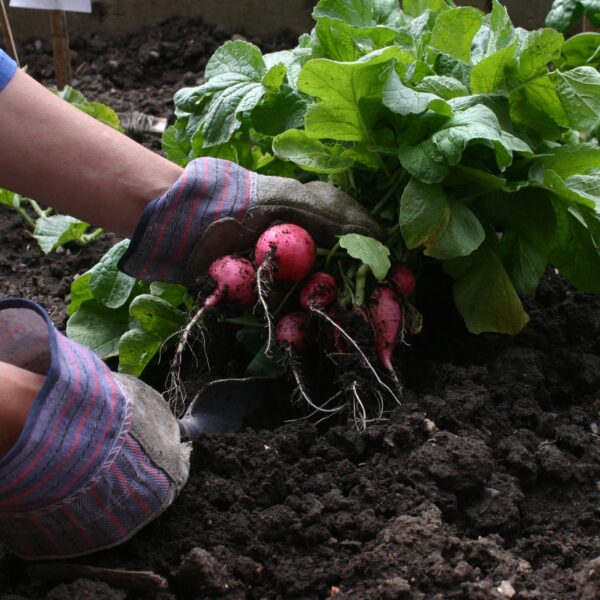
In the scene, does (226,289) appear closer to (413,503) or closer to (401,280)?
(401,280)

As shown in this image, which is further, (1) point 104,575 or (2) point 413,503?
(2) point 413,503

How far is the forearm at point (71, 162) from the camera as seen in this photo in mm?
1987

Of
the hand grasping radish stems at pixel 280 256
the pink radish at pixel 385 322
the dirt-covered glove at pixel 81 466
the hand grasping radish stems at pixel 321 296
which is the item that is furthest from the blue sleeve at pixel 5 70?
the pink radish at pixel 385 322

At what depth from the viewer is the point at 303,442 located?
1898mm

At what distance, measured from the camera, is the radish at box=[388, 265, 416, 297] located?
2.10 m

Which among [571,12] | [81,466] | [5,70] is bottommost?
[81,466]

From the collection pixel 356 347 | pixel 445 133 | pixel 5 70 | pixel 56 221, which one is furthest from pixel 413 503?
pixel 56 221

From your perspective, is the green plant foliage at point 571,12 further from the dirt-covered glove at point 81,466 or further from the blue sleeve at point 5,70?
the dirt-covered glove at point 81,466

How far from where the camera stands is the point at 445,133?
1918mm

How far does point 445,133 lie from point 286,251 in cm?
40

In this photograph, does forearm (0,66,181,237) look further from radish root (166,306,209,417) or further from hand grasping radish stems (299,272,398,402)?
hand grasping radish stems (299,272,398,402)

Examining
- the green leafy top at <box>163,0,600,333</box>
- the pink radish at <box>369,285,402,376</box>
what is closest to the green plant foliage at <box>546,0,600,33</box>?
the green leafy top at <box>163,0,600,333</box>

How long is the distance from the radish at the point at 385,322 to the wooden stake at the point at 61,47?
207 centimetres

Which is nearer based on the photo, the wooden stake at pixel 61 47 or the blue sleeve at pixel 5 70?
the blue sleeve at pixel 5 70
